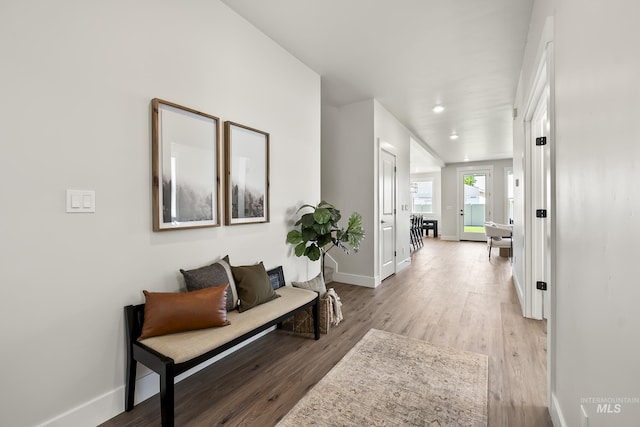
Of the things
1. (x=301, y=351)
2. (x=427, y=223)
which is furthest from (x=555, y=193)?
(x=427, y=223)

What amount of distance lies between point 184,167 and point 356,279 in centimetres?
307

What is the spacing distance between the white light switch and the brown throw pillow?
1.00 meters

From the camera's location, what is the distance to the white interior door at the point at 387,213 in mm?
4445

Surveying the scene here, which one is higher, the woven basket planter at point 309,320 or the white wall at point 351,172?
the white wall at point 351,172

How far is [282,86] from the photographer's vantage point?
2.89m

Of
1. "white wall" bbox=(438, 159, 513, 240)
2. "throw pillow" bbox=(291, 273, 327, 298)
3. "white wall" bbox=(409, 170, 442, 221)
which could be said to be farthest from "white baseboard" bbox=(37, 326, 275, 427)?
"white wall" bbox=(409, 170, 442, 221)

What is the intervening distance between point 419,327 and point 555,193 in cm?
177

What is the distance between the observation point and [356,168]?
170 inches

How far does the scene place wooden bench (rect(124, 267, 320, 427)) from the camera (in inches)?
55.7

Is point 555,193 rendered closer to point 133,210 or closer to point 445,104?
point 133,210

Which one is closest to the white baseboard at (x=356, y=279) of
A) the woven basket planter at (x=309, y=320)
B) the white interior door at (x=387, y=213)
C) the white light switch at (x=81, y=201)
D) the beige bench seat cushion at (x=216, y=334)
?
the white interior door at (x=387, y=213)

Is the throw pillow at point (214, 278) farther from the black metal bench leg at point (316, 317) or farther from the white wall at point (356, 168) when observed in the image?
the white wall at point (356, 168)

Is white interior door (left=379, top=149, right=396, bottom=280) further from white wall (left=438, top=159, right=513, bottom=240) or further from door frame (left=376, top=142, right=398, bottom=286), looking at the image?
white wall (left=438, top=159, right=513, bottom=240)

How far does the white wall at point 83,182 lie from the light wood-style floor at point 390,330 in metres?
0.46
